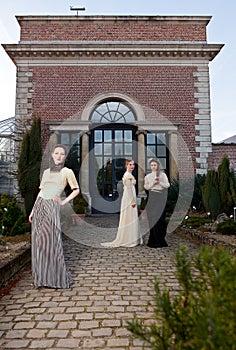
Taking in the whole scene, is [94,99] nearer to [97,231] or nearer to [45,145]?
[45,145]

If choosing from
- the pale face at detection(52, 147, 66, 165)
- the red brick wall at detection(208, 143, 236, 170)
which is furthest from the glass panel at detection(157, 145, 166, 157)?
the pale face at detection(52, 147, 66, 165)

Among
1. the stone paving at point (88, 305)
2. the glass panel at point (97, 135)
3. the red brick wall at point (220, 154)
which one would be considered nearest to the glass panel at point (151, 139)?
the glass panel at point (97, 135)

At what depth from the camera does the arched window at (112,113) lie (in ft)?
41.2

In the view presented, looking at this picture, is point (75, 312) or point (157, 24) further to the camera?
point (157, 24)

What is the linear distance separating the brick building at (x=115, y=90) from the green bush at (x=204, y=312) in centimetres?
1059

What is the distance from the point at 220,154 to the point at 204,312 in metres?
11.6

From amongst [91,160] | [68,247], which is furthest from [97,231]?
[91,160]

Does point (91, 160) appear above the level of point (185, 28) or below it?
below

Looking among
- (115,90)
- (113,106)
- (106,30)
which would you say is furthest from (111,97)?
(106,30)

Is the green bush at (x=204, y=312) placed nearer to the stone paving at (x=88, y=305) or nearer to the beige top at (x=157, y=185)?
the stone paving at (x=88, y=305)

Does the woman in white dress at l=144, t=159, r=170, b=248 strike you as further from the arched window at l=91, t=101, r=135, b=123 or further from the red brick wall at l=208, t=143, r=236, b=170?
the arched window at l=91, t=101, r=135, b=123

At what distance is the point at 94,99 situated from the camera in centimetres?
1226

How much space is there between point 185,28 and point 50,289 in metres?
12.2

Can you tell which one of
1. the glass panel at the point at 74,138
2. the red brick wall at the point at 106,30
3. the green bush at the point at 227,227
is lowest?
the green bush at the point at 227,227
